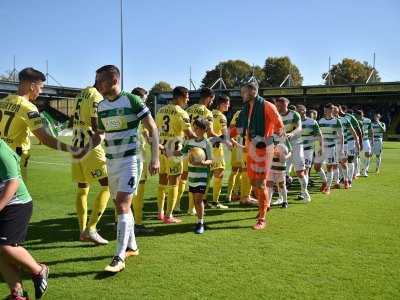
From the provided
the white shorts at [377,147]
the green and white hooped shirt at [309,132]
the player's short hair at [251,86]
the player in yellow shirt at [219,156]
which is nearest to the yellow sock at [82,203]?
the player's short hair at [251,86]

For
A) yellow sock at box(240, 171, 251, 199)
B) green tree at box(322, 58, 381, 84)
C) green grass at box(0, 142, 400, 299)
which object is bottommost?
green grass at box(0, 142, 400, 299)

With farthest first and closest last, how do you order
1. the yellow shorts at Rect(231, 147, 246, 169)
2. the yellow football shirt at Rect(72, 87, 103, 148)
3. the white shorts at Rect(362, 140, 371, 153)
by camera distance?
the white shorts at Rect(362, 140, 371, 153) → the yellow shorts at Rect(231, 147, 246, 169) → the yellow football shirt at Rect(72, 87, 103, 148)

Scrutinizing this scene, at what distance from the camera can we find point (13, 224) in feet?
12.6

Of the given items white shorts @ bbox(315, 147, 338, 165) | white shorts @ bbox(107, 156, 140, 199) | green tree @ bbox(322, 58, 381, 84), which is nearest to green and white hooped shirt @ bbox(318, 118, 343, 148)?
white shorts @ bbox(315, 147, 338, 165)

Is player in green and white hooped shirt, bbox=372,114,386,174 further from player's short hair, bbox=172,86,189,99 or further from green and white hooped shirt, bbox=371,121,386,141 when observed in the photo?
player's short hair, bbox=172,86,189,99

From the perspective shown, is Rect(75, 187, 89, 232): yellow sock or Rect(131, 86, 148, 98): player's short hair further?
Rect(131, 86, 148, 98): player's short hair

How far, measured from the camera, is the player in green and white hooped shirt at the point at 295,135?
9312mm

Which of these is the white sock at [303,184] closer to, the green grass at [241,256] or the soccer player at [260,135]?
the green grass at [241,256]

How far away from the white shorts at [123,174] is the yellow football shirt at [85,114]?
3.92 feet

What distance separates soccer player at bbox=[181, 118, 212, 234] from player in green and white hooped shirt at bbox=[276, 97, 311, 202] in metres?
2.58

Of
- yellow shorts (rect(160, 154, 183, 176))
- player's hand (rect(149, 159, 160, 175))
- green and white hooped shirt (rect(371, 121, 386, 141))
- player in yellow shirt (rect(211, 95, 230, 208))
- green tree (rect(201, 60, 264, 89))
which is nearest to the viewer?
player's hand (rect(149, 159, 160, 175))

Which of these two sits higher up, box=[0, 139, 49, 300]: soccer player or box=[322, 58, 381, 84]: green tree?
box=[322, 58, 381, 84]: green tree

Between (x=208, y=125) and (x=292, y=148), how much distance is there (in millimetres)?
2939

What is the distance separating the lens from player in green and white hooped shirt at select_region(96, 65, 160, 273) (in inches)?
198
